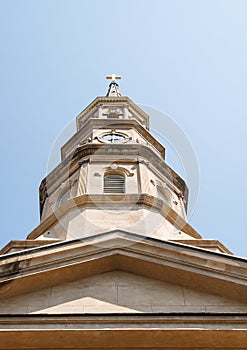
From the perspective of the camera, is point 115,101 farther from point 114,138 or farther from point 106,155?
point 106,155

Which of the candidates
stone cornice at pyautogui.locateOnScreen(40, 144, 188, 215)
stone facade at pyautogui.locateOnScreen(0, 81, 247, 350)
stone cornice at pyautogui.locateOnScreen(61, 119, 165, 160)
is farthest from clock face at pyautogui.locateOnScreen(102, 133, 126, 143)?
stone facade at pyautogui.locateOnScreen(0, 81, 247, 350)

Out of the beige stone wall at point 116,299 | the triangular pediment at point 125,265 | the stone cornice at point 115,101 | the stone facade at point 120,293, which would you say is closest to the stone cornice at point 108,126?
the stone cornice at point 115,101

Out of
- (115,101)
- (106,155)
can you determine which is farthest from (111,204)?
(115,101)

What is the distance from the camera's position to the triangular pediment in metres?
14.5

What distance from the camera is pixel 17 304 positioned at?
14156mm

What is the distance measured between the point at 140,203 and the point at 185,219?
3.02 metres

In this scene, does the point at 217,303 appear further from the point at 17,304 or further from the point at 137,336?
the point at 17,304

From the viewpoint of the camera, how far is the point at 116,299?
46.8 feet

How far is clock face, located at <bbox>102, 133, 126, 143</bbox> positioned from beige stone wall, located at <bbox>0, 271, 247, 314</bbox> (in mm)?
16213

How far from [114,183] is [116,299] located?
11.9 m

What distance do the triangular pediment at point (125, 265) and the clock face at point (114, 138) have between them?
15.4 meters

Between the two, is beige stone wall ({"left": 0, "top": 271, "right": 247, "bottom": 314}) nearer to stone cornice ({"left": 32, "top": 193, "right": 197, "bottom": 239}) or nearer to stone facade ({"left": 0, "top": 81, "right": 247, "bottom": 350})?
stone facade ({"left": 0, "top": 81, "right": 247, "bottom": 350})

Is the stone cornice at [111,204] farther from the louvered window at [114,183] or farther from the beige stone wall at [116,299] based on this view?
the beige stone wall at [116,299]

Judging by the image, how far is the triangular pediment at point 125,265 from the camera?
47.4 feet
